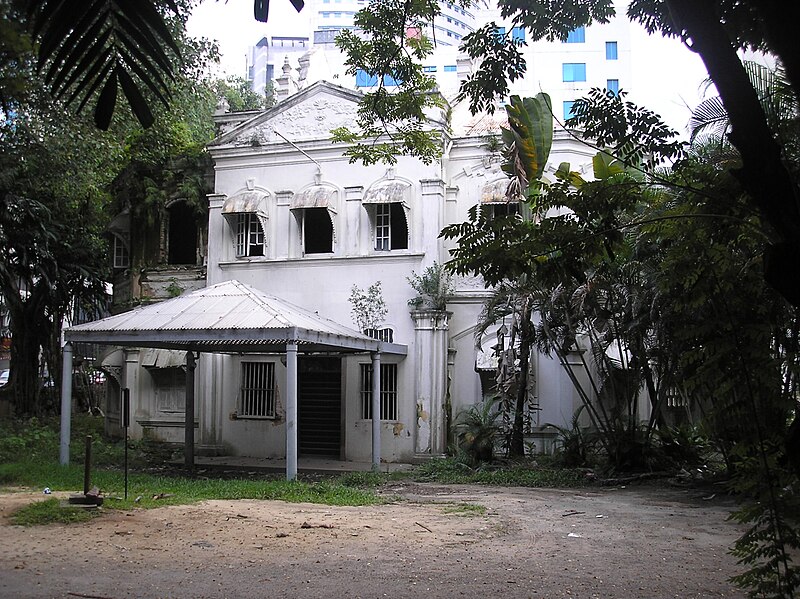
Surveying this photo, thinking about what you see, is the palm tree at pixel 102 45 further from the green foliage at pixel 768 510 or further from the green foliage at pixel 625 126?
the green foliage at pixel 625 126

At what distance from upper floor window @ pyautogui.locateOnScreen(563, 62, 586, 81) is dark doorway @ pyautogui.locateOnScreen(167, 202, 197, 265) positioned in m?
34.8

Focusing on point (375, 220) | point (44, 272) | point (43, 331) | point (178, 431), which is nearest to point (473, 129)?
point (375, 220)

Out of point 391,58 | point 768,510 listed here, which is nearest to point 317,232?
point 391,58

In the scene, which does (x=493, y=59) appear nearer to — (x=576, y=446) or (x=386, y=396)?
(x=576, y=446)

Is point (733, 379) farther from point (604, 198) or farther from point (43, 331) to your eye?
point (43, 331)

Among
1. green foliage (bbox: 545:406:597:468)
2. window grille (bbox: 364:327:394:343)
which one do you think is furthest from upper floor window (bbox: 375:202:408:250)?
green foliage (bbox: 545:406:597:468)

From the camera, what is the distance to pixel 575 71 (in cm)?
4959

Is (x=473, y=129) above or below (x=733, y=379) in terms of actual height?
above

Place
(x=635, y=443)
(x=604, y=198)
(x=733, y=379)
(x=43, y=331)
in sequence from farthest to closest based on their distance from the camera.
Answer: (x=43, y=331)
(x=635, y=443)
(x=604, y=198)
(x=733, y=379)

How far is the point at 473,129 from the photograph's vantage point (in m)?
18.8

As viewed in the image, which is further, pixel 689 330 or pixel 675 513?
pixel 675 513

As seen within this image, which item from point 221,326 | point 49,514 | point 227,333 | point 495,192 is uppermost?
point 495,192

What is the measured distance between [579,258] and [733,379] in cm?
137

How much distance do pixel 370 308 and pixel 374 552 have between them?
1043 centimetres
